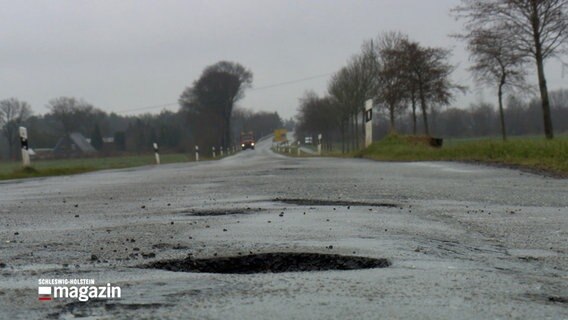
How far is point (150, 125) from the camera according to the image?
101562 millimetres

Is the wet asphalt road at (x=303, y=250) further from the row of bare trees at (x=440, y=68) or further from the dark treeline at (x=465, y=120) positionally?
the dark treeline at (x=465, y=120)

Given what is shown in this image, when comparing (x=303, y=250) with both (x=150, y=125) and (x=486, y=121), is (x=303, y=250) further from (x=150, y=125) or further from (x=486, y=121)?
(x=150, y=125)

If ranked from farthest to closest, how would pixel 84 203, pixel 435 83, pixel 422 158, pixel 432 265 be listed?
pixel 435 83, pixel 422 158, pixel 84 203, pixel 432 265

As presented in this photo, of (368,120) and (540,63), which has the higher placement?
(540,63)

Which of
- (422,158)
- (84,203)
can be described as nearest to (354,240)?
(84,203)

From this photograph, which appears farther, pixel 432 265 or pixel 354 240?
pixel 354 240

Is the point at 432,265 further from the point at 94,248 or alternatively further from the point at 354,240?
the point at 94,248

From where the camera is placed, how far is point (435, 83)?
115ft

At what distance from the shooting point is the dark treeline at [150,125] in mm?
82900

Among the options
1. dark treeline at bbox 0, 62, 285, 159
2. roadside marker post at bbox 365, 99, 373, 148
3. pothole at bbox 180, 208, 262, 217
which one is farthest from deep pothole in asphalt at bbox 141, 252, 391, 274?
dark treeline at bbox 0, 62, 285, 159

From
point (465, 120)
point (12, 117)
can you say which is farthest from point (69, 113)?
point (465, 120)

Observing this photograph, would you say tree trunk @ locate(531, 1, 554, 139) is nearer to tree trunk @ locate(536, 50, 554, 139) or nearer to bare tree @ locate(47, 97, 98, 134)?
tree trunk @ locate(536, 50, 554, 139)

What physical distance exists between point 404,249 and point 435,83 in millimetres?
31956

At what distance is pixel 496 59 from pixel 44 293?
26.2 metres
